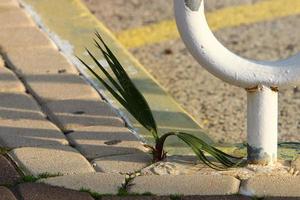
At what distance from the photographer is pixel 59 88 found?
5.93 metres

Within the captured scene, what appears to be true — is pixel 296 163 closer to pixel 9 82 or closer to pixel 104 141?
pixel 104 141

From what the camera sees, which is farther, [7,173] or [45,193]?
[7,173]

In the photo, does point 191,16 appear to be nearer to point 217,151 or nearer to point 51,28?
point 217,151

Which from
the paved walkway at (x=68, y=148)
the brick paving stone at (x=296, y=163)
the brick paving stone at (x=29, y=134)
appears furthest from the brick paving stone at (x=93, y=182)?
the brick paving stone at (x=296, y=163)

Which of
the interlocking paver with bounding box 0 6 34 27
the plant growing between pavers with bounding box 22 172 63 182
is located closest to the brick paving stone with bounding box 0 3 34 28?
the interlocking paver with bounding box 0 6 34 27

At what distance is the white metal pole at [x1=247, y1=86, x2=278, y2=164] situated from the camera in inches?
191

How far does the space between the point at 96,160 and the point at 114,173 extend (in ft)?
0.59

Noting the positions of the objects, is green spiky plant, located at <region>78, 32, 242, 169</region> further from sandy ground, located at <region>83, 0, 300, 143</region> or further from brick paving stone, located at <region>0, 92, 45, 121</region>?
sandy ground, located at <region>83, 0, 300, 143</region>

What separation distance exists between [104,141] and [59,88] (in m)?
0.79

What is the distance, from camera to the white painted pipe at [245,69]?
471cm

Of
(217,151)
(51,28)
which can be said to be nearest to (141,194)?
(217,151)

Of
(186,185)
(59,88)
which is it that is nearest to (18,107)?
(59,88)

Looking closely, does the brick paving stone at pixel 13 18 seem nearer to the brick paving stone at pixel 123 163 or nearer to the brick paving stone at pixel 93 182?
the brick paving stone at pixel 123 163

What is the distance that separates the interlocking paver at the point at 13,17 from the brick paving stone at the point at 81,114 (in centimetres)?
140
